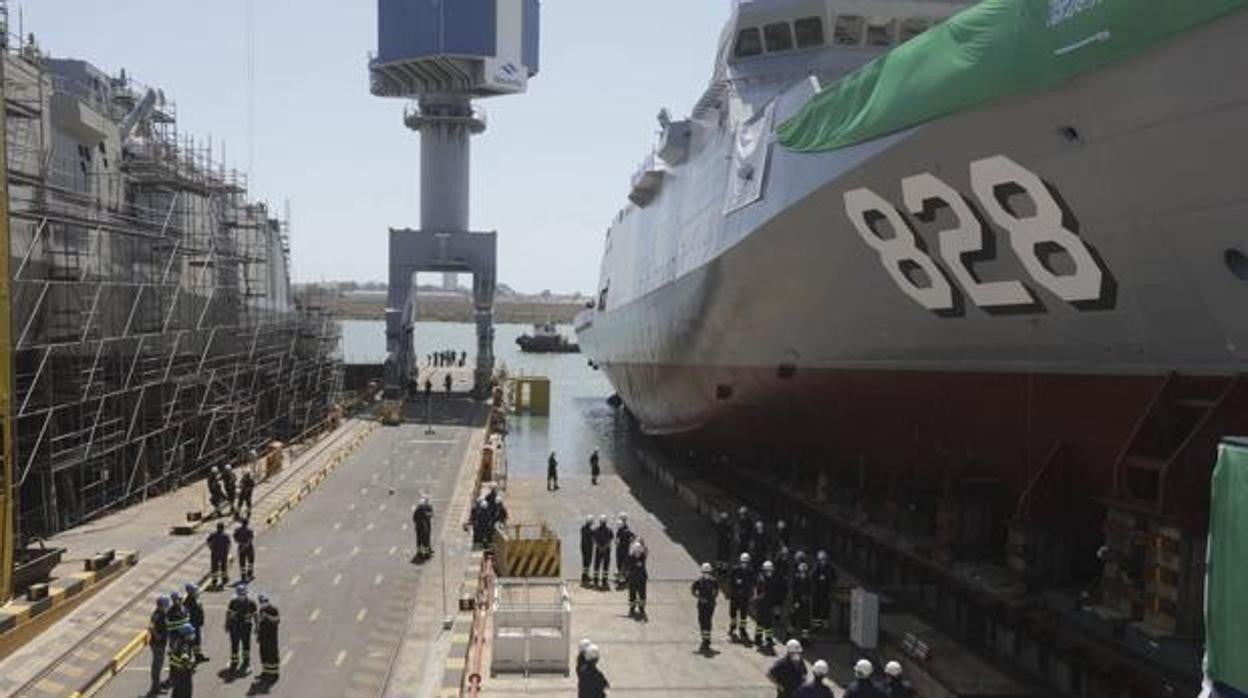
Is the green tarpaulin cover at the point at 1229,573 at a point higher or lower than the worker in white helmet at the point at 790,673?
higher

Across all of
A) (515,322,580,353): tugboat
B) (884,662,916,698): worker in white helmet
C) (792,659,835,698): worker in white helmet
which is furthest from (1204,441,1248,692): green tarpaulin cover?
(515,322,580,353): tugboat

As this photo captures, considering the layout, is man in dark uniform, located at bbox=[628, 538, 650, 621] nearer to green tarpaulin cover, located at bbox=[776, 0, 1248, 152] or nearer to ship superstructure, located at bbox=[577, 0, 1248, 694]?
ship superstructure, located at bbox=[577, 0, 1248, 694]

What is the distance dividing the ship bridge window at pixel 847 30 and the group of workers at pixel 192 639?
47.0 ft

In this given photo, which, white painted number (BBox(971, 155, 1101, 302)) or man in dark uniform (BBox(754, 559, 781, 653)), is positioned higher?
white painted number (BBox(971, 155, 1101, 302))

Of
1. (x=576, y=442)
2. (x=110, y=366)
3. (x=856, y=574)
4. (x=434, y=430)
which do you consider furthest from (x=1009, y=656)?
(x=576, y=442)

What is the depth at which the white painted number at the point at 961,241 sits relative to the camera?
1151cm

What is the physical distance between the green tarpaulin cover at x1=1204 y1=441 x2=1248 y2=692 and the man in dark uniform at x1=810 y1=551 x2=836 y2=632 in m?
7.38

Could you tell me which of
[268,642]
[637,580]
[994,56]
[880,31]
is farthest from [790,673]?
[880,31]

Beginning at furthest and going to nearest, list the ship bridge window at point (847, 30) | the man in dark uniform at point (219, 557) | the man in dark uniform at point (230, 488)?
the man in dark uniform at point (230, 488)
the ship bridge window at point (847, 30)
the man in dark uniform at point (219, 557)

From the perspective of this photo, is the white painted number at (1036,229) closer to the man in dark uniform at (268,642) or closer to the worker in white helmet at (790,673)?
the worker in white helmet at (790,673)

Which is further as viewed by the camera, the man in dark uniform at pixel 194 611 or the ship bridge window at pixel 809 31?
the ship bridge window at pixel 809 31

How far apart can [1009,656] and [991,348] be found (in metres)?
3.36

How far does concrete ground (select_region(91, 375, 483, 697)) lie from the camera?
12.9 metres

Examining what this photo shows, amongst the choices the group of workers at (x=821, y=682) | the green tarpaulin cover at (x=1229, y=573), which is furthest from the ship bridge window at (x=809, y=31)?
the green tarpaulin cover at (x=1229, y=573)
